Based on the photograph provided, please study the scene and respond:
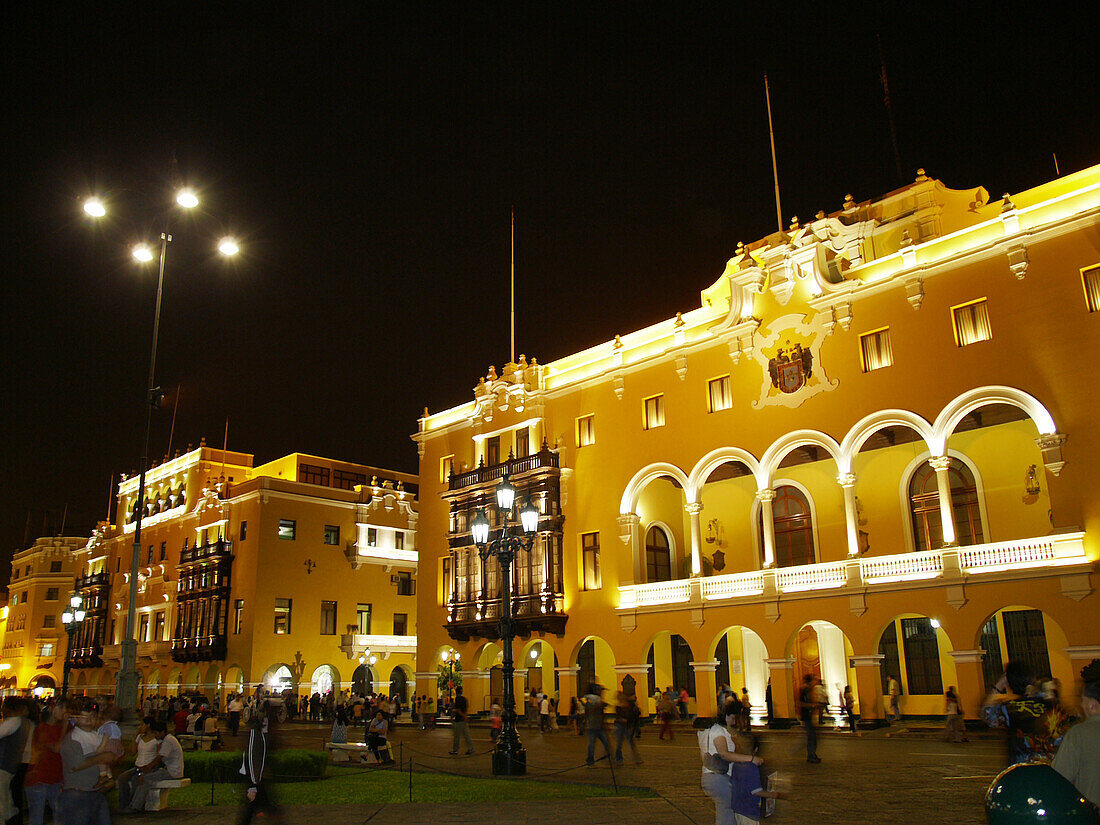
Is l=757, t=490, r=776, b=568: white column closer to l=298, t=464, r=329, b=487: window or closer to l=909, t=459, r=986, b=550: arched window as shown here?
l=909, t=459, r=986, b=550: arched window

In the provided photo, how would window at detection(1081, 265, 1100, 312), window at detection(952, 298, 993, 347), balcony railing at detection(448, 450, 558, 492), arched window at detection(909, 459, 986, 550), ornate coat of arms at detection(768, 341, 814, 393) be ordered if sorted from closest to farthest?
window at detection(1081, 265, 1100, 312)
window at detection(952, 298, 993, 347)
arched window at detection(909, 459, 986, 550)
ornate coat of arms at detection(768, 341, 814, 393)
balcony railing at detection(448, 450, 558, 492)

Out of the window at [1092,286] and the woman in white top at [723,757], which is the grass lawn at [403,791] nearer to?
the woman in white top at [723,757]

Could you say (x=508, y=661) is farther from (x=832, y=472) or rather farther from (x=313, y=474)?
(x=313, y=474)

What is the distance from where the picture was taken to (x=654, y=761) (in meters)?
19.5

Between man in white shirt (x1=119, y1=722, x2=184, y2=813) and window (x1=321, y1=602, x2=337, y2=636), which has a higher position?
window (x1=321, y1=602, x2=337, y2=636)

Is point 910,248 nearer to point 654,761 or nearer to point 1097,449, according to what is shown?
point 1097,449

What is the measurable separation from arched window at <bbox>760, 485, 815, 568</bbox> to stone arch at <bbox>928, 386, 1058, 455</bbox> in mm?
6108

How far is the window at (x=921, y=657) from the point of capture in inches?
1106

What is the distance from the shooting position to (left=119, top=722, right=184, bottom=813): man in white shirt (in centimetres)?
1289

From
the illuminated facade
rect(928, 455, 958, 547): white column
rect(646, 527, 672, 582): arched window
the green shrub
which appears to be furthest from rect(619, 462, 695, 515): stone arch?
the illuminated facade

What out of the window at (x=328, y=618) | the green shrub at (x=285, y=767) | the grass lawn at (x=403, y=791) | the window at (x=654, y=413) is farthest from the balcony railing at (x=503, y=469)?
the grass lawn at (x=403, y=791)

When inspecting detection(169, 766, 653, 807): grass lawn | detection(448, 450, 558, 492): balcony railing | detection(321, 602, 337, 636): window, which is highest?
detection(448, 450, 558, 492): balcony railing

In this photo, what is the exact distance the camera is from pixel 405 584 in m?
54.8

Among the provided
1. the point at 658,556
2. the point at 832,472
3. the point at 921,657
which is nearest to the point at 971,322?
the point at 832,472
